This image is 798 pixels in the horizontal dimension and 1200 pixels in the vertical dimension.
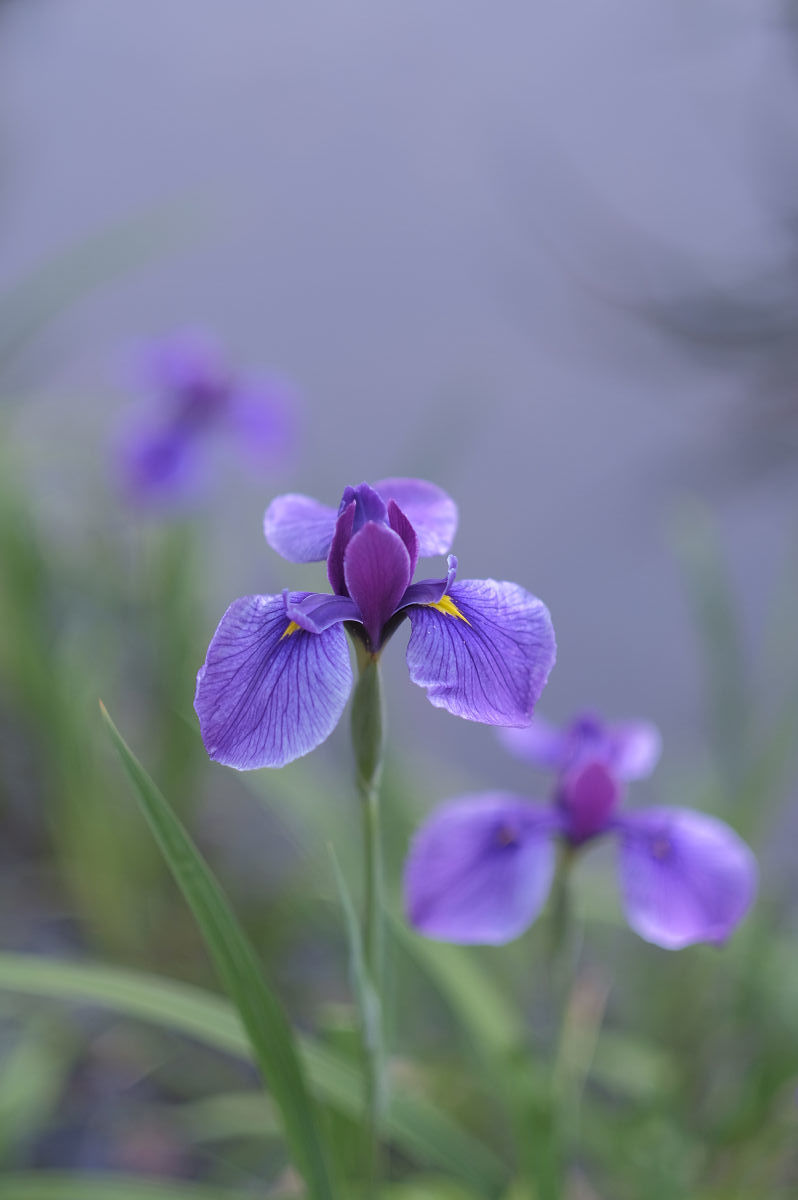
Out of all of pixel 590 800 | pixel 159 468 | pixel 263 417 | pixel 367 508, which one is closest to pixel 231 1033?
pixel 590 800

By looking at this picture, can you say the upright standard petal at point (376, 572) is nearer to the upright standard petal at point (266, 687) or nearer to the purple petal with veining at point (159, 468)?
the upright standard petal at point (266, 687)

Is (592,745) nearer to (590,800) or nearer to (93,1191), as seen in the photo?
(590,800)

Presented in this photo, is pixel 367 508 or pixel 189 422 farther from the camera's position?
pixel 189 422

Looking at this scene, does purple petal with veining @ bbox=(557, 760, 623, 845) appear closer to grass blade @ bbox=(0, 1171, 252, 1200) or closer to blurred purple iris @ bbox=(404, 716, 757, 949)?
blurred purple iris @ bbox=(404, 716, 757, 949)

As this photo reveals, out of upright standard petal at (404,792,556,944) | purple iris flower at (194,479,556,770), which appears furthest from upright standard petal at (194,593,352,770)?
upright standard petal at (404,792,556,944)

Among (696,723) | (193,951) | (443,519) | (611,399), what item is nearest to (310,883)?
(193,951)

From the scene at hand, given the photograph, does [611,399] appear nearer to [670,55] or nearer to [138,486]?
[670,55]

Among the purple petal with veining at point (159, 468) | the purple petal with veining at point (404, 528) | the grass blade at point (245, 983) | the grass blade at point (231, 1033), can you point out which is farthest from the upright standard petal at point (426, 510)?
the purple petal with veining at point (159, 468)
